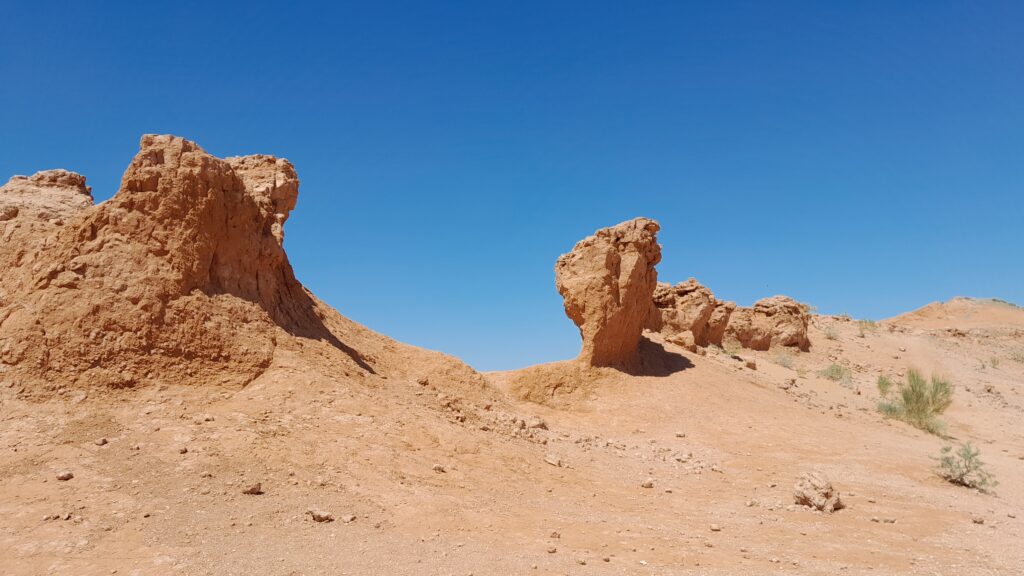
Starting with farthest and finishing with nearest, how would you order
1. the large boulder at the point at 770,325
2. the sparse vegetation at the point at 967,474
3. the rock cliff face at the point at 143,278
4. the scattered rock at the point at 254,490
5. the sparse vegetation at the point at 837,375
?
the large boulder at the point at 770,325 → the sparse vegetation at the point at 837,375 → the sparse vegetation at the point at 967,474 → the rock cliff face at the point at 143,278 → the scattered rock at the point at 254,490

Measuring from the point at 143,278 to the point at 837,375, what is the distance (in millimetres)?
20405

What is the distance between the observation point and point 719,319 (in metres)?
22.5

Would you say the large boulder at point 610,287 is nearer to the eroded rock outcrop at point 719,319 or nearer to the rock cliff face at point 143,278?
the eroded rock outcrop at point 719,319

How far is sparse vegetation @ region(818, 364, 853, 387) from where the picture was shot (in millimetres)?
20759

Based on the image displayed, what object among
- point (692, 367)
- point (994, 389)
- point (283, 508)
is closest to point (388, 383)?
point (283, 508)

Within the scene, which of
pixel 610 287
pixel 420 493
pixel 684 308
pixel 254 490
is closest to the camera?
pixel 254 490

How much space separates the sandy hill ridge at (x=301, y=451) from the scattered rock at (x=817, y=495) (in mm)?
65

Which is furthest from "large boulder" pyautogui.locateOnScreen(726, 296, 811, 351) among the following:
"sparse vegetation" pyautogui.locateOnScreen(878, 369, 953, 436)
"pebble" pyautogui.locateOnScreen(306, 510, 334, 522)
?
"pebble" pyautogui.locateOnScreen(306, 510, 334, 522)

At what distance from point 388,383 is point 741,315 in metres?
18.4

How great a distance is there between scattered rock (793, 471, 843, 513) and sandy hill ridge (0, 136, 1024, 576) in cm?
6

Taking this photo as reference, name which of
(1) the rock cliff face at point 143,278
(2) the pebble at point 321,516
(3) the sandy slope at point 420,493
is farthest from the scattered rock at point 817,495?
(1) the rock cliff face at point 143,278

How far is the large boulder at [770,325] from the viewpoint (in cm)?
2433

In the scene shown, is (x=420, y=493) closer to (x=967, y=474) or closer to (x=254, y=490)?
(x=254, y=490)

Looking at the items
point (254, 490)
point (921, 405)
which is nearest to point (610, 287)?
point (921, 405)
